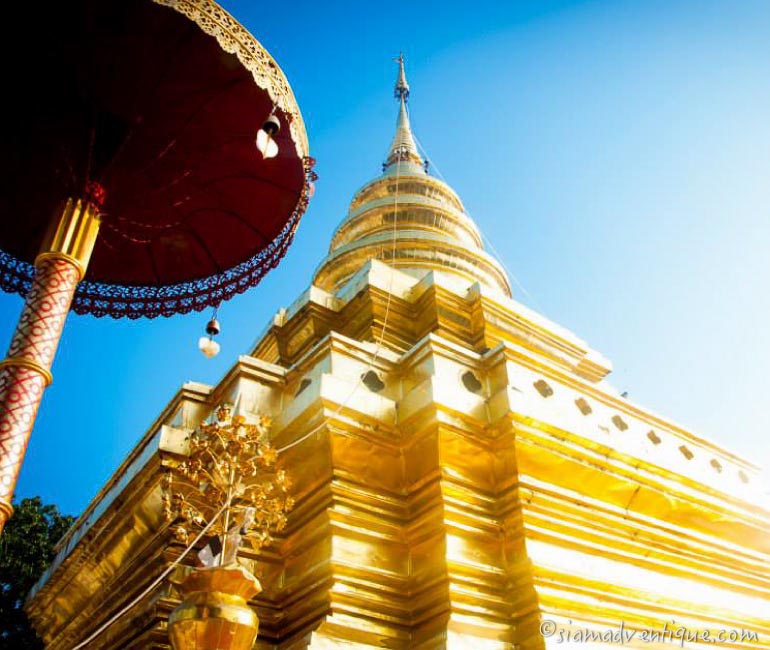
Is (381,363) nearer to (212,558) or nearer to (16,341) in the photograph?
(212,558)

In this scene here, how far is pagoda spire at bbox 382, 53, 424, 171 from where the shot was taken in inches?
605

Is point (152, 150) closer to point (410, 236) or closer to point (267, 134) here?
point (267, 134)

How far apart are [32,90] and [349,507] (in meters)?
3.65

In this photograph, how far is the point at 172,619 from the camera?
3.26m

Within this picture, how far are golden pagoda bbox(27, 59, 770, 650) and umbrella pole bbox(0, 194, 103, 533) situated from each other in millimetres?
1203

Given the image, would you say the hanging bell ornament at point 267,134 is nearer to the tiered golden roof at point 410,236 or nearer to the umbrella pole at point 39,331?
the umbrella pole at point 39,331

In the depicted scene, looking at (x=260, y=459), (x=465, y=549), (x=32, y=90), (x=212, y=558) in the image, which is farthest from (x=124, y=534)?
(x=32, y=90)

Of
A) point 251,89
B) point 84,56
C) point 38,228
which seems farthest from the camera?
point 38,228

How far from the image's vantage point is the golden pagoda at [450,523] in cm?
427

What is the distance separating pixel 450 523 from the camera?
446 centimetres

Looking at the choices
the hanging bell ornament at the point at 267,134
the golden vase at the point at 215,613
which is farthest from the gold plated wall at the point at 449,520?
the hanging bell ornament at the point at 267,134

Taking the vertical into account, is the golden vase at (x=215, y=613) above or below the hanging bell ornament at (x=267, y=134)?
below

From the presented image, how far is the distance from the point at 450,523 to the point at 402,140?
13073mm

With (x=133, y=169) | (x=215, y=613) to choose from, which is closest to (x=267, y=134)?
(x=133, y=169)
